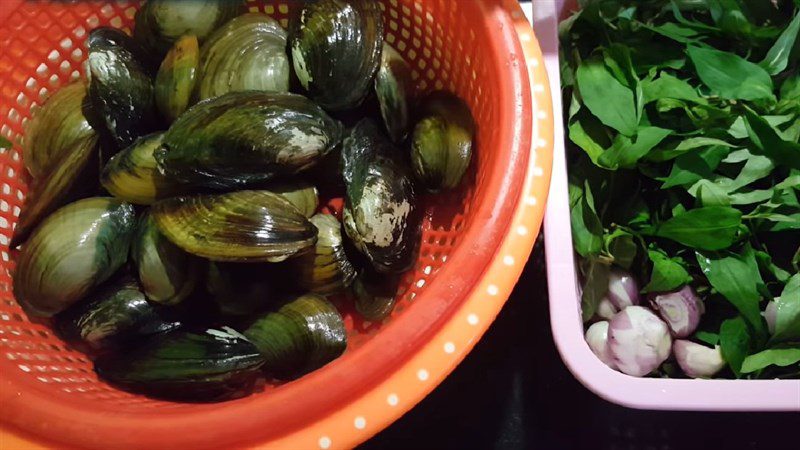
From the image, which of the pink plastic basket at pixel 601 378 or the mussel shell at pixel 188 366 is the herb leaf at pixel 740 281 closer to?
the pink plastic basket at pixel 601 378

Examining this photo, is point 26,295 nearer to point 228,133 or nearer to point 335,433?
point 228,133

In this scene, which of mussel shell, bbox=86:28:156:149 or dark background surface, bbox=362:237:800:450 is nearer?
mussel shell, bbox=86:28:156:149

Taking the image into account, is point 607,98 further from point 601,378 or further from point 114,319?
point 114,319

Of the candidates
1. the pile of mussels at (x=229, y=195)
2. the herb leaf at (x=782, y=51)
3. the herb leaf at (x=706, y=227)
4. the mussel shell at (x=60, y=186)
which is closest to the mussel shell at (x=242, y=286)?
the pile of mussels at (x=229, y=195)

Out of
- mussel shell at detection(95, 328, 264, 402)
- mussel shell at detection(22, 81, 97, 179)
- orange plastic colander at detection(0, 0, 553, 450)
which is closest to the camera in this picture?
orange plastic colander at detection(0, 0, 553, 450)

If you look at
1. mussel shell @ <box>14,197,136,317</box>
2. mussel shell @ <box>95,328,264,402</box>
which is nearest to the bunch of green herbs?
mussel shell @ <box>95,328,264,402</box>

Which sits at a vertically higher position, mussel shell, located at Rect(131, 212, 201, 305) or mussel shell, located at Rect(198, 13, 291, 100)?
mussel shell, located at Rect(198, 13, 291, 100)

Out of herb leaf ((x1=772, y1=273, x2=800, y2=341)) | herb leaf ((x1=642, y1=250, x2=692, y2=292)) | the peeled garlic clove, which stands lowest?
the peeled garlic clove

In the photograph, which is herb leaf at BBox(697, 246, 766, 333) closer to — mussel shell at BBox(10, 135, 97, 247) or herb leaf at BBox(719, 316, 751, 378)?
herb leaf at BBox(719, 316, 751, 378)
